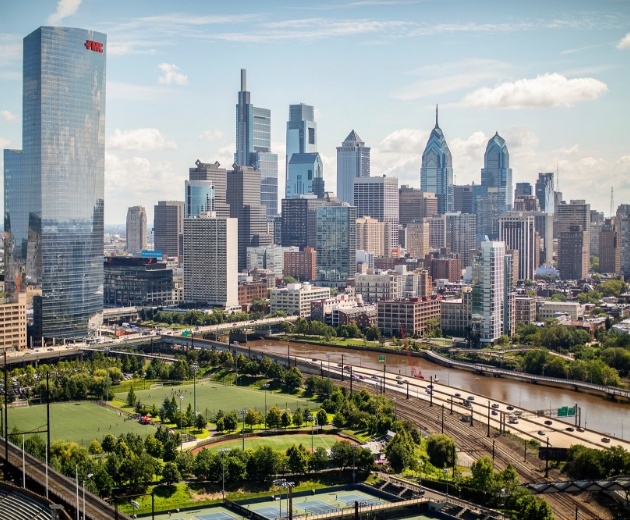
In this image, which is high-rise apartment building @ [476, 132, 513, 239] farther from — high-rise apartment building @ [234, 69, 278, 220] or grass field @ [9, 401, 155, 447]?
grass field @ [9, 401, 155, 447]

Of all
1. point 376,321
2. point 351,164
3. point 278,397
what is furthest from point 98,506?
point 351,164

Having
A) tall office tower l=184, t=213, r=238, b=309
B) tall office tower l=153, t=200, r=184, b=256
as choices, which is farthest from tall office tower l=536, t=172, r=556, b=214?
tall office tower l=184, t=213, r=238, b=309

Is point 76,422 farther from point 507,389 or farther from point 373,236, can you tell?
point 373,236

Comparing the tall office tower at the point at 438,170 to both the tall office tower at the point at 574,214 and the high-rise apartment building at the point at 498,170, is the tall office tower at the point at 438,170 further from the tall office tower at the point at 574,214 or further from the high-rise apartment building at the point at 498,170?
the tall office tower at the point at 574,214

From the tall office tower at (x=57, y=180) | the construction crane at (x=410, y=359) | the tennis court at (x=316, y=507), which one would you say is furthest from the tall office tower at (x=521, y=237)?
the tennis court at (x=316, y=507)

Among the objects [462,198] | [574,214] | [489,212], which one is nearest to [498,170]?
[462,198]
